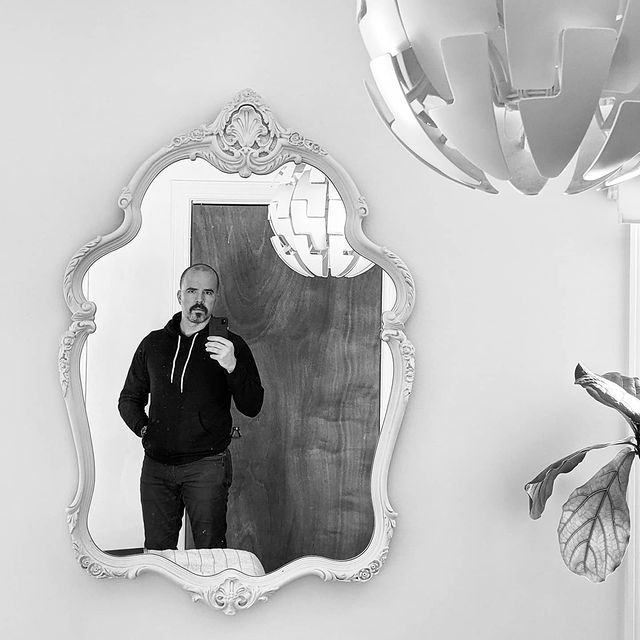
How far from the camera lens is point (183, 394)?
1864 millimetres

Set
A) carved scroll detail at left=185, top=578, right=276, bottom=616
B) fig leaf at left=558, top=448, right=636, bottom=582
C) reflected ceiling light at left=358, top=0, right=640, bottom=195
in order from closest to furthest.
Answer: reflected ceiling light at left=358, top=0, right=640, bottom=195 < fig leaf at left=558, top=448, right=636, bottom=582 < carved scroll detail at left=185, top=578, right=276, bottom=616

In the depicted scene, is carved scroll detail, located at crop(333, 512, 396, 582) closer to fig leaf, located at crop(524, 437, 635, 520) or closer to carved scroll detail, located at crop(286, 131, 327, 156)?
fig leaf, located at crop(524, 437, 635, 520)

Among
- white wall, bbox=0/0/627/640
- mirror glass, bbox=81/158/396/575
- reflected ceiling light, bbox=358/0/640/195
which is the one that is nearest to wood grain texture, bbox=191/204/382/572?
mirror glass, bbox=81/158/396/575

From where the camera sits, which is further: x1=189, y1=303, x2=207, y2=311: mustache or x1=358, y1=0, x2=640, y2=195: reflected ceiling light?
x1=189, y1=303, x2=207, y2=311: mustache

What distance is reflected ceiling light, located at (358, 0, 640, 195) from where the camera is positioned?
599 mm

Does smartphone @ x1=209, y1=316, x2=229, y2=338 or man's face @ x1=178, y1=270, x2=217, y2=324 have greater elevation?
man's face @ x1=178, y1=270, x2=217, y2=324

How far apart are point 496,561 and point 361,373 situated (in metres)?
0.59

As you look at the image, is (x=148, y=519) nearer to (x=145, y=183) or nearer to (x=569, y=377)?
(x=145, y=183)

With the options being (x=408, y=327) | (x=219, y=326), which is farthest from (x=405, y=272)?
(x=219, y=326)

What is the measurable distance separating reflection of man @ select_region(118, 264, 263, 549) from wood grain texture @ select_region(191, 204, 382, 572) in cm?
4

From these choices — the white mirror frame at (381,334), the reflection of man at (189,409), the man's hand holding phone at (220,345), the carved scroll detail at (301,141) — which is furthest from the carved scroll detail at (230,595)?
the carved scroll detail at (301,141)

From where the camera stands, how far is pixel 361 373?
6.23 feet

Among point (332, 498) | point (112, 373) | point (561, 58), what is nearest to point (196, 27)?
point (112, 373)

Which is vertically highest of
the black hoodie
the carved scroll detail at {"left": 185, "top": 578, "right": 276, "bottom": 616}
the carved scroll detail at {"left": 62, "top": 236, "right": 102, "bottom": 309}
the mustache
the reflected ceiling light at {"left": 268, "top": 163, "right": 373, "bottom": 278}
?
the reflected ceiling light at {"left": 268, "top": 163, "right": 373, "bottom": 278}
